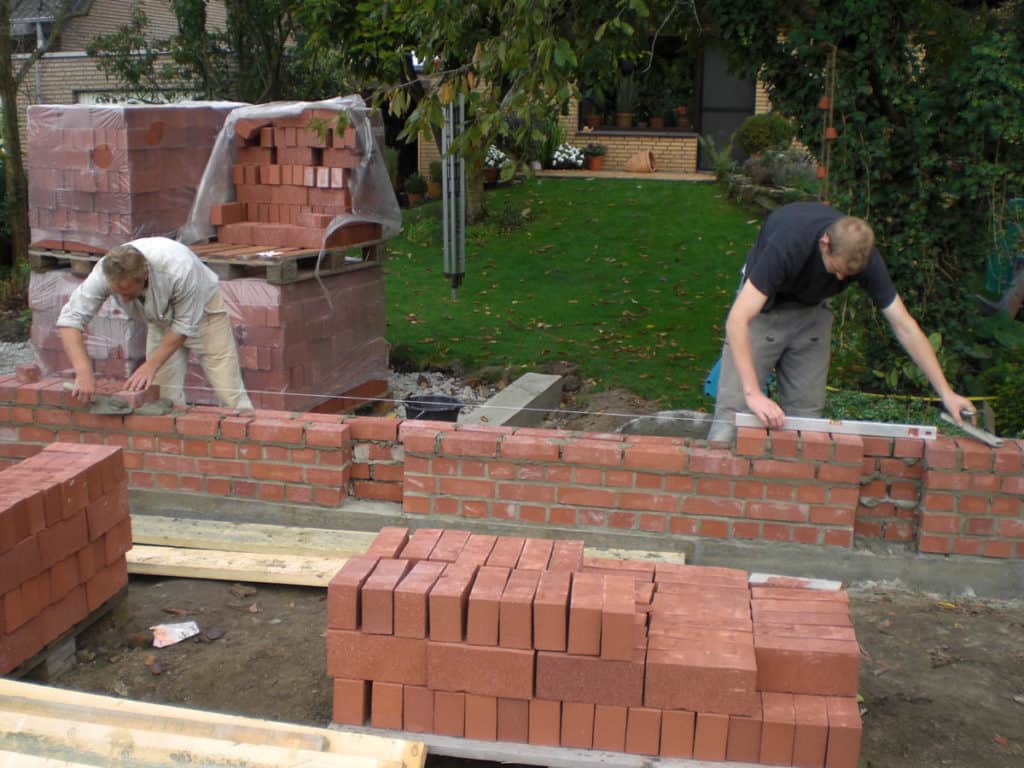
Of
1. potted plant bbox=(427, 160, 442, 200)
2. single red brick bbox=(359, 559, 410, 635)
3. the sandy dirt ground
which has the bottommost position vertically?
the sandy dirt ground

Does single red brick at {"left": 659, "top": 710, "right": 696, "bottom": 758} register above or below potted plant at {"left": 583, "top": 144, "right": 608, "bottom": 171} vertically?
below

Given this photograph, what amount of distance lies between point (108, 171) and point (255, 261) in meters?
1.23

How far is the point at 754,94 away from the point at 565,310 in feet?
33.0

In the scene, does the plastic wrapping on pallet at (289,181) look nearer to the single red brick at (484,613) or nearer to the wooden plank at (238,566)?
the wooden plank at (238,566)

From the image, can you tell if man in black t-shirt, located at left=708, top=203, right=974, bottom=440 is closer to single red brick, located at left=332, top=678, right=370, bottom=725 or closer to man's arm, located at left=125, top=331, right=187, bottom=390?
single red brick, located at left=332, top=678, right=370, bottom=725

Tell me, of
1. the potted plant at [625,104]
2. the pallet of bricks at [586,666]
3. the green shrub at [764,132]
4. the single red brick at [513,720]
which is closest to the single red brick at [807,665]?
the pallet of bricks at [586,666]

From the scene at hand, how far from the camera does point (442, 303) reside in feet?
39.1

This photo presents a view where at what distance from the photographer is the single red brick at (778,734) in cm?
346

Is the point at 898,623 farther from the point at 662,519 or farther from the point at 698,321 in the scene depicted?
the point at 698,321

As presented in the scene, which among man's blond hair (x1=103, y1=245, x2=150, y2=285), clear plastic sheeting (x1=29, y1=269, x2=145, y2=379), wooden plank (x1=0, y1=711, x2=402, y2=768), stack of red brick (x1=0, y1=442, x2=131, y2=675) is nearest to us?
wooden plank (x1=0, y1=711, x2=402, y2=768)

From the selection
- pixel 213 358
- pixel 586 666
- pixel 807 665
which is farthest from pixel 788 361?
pixel 213 358

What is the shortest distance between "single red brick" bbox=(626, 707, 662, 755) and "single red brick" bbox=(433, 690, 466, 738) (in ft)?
1.86

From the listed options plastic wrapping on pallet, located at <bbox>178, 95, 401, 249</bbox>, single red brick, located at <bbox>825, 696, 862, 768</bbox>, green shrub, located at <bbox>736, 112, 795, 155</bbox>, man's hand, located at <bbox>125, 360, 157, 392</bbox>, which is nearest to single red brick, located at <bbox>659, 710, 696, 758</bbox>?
single red brick, located at <bbox>825, 696, 862, 768</bbox>

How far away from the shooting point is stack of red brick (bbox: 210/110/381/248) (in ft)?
25.4
